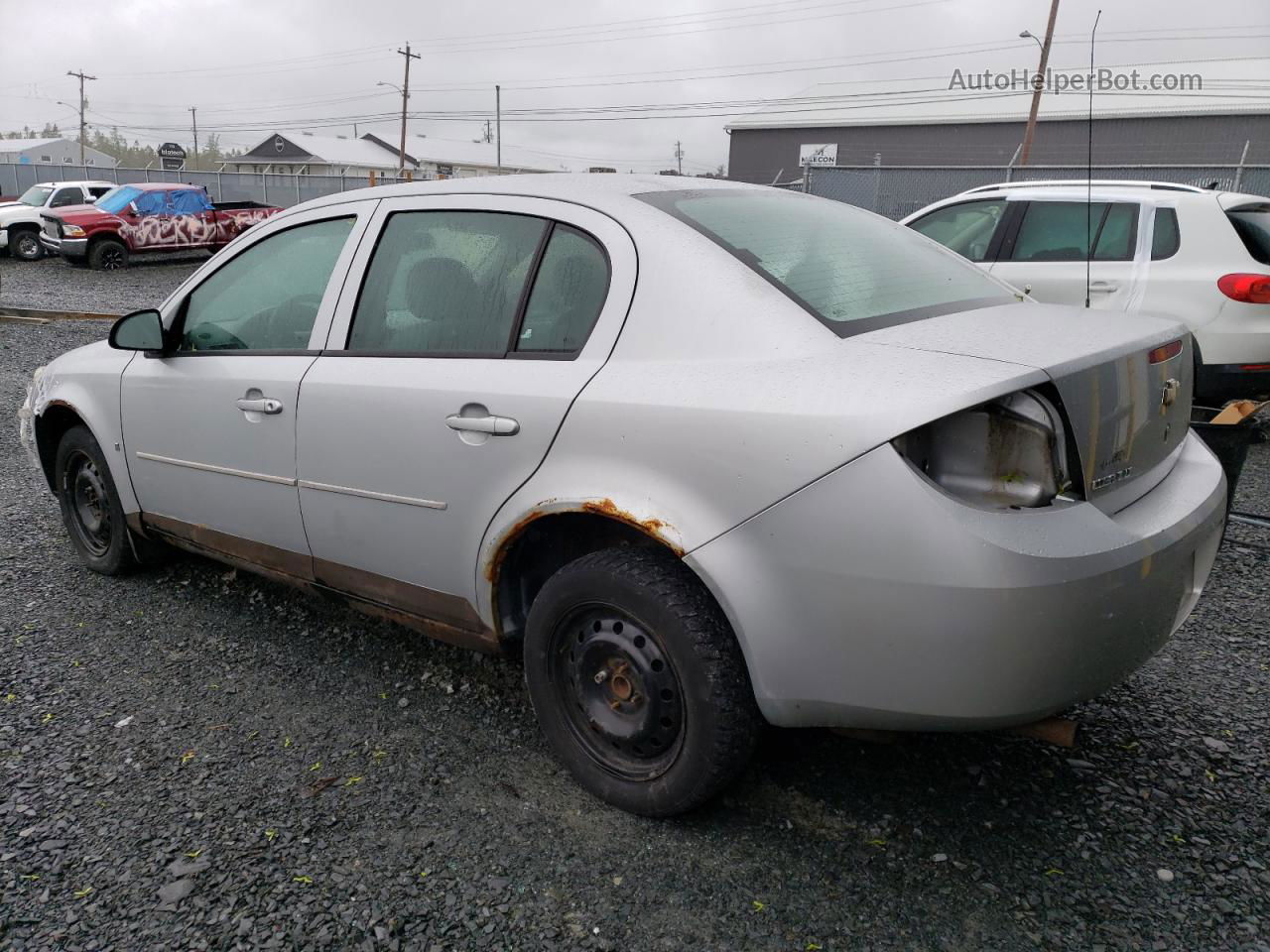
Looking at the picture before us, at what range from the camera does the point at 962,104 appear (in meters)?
37.9

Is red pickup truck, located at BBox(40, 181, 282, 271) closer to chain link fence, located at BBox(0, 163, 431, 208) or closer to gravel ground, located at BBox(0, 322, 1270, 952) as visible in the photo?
chain link fence, located at BBox(0, 163, 431, 208)

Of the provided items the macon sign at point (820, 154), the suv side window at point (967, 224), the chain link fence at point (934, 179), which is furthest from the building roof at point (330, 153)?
the suv side window at point (967, 224)

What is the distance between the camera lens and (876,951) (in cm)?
199

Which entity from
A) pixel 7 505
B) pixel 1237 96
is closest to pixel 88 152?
pixel 1237 96

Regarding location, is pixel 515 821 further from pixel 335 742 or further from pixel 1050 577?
pixel 1050 577

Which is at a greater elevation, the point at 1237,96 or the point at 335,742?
the point at 1237,96

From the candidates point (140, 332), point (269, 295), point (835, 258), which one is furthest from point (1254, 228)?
point (140, 332)

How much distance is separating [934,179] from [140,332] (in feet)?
43.3

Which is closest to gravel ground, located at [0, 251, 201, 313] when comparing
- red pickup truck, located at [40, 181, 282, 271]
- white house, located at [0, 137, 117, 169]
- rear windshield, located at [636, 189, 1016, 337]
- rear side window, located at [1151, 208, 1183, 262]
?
red pickup truck, located at [40, 181, 282, 271]

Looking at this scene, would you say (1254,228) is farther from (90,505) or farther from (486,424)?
(90,505)

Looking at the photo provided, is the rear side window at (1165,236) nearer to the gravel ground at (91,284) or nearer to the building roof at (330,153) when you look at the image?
the gravel ground at (91,284)

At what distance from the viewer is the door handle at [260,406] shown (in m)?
3.01

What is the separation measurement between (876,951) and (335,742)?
1.63 metres

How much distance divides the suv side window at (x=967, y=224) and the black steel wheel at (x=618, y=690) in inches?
210
